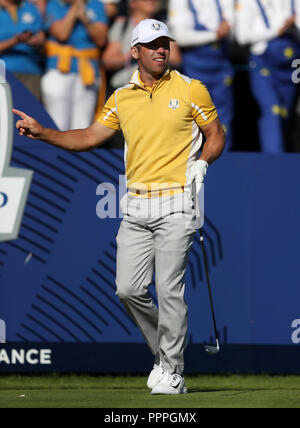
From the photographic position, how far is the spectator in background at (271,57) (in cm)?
775

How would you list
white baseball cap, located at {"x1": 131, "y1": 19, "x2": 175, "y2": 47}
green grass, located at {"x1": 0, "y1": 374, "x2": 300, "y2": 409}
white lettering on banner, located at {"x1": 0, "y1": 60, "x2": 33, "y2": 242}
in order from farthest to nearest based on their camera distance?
white lettering on banner, located at {"x1": 0, "y1": 60, "x2": 33, "y2": 242}, white baseball cap, located at {"x1": 131, "y1": 19, "x2": 175, "y2": 47}, green grass, located at {"x1": 0, "y1": 374, "x2": 300, "y2": 409}

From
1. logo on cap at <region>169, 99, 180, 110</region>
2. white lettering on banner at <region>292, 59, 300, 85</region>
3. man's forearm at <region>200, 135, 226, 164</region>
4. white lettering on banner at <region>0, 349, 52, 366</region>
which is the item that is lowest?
white lettering on banner at <region>0, 349, 52, 366</region>

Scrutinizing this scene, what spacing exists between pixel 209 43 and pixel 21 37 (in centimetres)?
141

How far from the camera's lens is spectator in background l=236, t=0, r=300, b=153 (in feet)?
25.4

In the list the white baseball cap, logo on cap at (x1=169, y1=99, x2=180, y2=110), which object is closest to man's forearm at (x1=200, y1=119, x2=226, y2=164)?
logo on cap at (x1=169, y1=99, x2=180, y2=110)

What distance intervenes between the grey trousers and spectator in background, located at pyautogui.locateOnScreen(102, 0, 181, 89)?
1.52m

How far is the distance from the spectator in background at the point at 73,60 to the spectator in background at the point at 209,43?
58 centimetres

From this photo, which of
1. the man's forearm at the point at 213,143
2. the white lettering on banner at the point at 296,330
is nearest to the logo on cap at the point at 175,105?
the man's forearm at the point at 213,143

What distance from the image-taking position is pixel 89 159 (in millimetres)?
7727

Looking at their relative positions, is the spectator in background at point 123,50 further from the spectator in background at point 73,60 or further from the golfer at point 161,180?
the golfer at point 161,180

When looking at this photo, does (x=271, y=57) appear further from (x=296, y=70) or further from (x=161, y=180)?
(x=161, y=180)

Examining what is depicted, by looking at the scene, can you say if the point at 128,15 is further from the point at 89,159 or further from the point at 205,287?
the point at 205,287

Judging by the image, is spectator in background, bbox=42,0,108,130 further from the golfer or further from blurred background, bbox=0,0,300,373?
the golfer

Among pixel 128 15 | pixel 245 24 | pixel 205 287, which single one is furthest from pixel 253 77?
pixel 205 287
